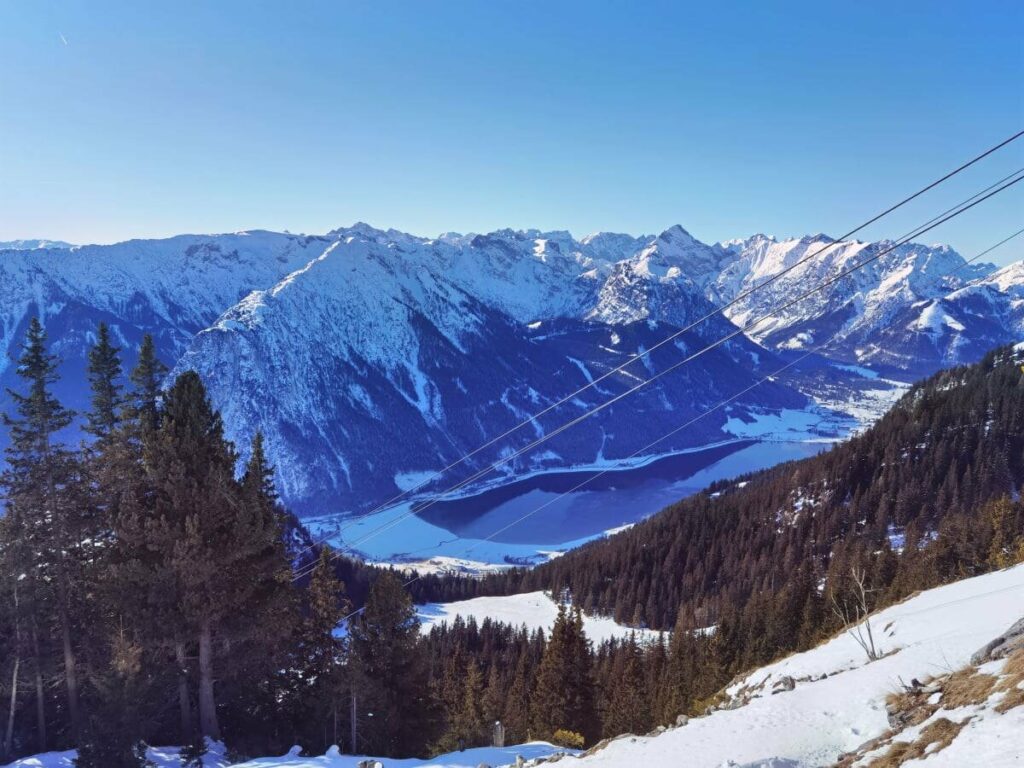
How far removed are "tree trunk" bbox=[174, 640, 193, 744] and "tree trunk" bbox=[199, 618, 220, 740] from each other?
502 millimetres

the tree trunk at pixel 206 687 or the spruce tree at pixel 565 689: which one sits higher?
the tree trunk at pixel 206 687

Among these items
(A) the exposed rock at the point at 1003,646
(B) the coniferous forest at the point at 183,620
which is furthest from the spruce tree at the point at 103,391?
(A) the exposed rock at the point at 1003,646

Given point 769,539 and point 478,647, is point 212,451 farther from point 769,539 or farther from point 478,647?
point 769,539

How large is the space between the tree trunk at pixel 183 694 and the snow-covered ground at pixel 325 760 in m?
1.19

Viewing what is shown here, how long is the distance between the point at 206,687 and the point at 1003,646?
21807mm

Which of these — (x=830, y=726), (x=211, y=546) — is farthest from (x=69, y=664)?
(x=830, y=726)

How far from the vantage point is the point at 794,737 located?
1107 cm

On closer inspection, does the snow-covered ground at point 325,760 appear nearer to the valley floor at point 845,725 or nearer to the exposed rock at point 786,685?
the valley floor at point 845,725

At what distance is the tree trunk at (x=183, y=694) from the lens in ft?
66.0

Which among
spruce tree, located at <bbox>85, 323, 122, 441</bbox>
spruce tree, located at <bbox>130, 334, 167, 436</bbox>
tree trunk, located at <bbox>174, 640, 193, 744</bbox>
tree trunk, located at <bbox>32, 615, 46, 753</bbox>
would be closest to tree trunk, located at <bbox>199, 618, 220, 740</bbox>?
tree trunk, located at <bbox>174, 640, 193, 744</bbox>

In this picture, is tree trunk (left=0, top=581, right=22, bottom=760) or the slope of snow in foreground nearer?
the slope of snow in foreground

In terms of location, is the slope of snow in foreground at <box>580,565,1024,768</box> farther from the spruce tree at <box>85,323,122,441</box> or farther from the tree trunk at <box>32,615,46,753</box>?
the spruce tree at <box>85,323,122,441</box>

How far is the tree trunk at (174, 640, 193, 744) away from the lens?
66.0 feet

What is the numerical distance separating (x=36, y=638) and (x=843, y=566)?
71279 millimetres
